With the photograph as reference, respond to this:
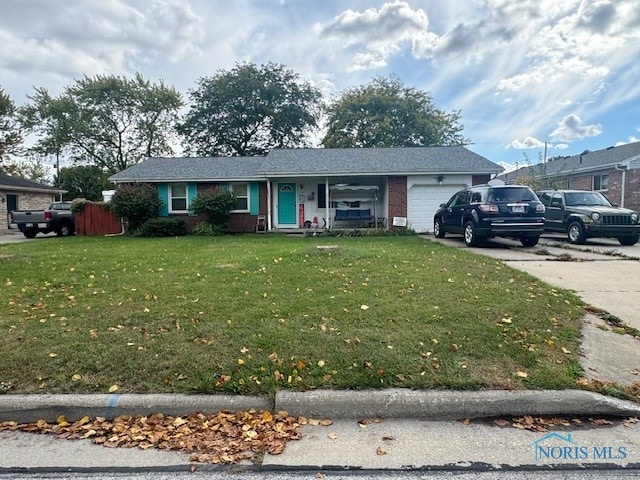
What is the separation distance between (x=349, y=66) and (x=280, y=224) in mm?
8388

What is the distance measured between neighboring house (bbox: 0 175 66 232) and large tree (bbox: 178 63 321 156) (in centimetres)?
1227

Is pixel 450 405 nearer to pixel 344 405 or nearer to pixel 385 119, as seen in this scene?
pixel 344 405

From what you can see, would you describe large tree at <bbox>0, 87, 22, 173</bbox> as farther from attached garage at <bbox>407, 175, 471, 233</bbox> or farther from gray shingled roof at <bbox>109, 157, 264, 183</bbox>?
attached garage at <bbox>407, 175, 471, 233</bbox>

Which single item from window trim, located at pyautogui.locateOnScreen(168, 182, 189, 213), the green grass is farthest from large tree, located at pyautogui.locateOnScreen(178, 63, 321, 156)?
the green grass

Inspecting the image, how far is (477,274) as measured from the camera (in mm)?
6785

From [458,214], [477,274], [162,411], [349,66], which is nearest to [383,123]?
[349,66]

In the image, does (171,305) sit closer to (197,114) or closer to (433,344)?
(433,344)

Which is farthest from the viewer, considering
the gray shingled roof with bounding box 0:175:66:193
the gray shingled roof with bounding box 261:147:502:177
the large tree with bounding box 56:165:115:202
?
the large tree with bounding box 56:165:115:202

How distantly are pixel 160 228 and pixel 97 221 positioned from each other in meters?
4.42

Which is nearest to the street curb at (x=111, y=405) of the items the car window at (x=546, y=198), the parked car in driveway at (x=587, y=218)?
the parked car in driveway at (x=587, y=218)

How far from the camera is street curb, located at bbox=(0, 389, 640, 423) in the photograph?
9.48 ft

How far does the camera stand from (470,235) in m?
11.4

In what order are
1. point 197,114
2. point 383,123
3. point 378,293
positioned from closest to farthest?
point 378,293 < point 383,123 < point 197,114

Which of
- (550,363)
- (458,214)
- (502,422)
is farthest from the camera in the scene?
(458,214)
